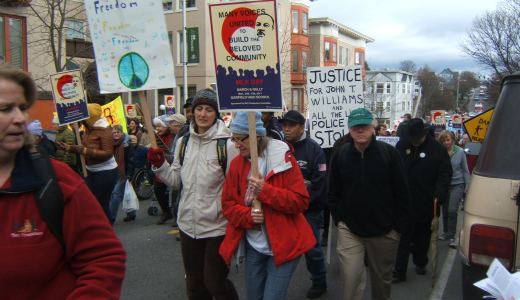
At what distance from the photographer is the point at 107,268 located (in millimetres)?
1877

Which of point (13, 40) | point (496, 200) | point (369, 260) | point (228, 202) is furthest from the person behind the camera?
point (13, 40)

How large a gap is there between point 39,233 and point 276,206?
189 cm

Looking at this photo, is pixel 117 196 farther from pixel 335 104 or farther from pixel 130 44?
pixel 130 44

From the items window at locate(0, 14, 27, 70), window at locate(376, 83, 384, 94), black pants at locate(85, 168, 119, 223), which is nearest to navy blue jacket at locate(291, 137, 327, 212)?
black pants at locate(85, 168, 119, 223)

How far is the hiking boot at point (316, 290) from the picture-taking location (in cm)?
524

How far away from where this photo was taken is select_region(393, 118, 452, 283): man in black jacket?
5.94m

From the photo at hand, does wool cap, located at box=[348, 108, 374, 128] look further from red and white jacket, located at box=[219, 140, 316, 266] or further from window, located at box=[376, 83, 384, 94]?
window, located at box=[376, 83, 384, 94]

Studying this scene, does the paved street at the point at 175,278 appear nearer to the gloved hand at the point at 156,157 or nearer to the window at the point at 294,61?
the gloved hand at the point at 156,157

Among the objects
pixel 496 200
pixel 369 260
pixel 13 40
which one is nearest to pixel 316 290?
pixel 369 260

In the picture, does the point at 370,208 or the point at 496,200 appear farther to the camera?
the point at 370,208

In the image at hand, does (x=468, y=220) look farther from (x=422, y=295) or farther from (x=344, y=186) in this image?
(x=422, y=295)

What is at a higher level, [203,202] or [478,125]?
[203,202]

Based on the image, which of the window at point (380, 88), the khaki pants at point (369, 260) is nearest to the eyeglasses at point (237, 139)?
the khaki pants at point (369, 260)

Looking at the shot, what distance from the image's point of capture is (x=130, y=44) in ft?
12.5
